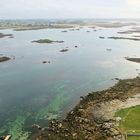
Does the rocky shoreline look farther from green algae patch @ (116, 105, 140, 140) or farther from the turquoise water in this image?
the turquoise water

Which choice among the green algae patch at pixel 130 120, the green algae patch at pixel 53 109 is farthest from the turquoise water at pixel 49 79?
the green algae patch at pixel 130 120

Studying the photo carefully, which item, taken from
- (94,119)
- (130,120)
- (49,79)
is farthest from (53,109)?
(49,79)

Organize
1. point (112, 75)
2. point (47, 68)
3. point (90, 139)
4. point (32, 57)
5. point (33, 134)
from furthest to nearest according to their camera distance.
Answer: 1. point (32, 57)
2. point (47, 68)
3. point (112, 75)
4. point (33, 134)
5. point (90, 139)

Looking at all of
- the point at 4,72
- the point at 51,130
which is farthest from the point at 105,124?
the point at 4,72

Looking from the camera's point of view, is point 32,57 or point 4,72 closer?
point 4,72

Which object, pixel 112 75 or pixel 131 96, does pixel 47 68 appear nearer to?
pixel 112 75

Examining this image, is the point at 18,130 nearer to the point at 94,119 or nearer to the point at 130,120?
the point at 94,119
